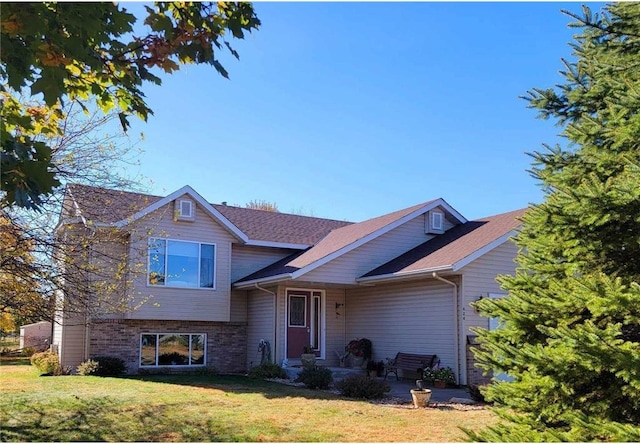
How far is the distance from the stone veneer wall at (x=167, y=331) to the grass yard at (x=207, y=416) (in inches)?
155

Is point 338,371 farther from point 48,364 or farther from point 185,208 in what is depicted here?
point 48,364

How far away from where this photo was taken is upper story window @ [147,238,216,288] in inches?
717

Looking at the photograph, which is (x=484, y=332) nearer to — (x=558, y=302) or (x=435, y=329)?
(x=558, y=302)

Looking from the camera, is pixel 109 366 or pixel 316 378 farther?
pixel 109 366

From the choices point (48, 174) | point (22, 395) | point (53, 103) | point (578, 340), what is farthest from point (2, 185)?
point (22, 395)

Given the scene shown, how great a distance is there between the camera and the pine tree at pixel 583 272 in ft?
16.8

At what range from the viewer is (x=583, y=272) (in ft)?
20.2

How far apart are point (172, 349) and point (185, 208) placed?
15.2 feet

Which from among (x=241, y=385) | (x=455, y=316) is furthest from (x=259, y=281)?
(x=455, y=316)

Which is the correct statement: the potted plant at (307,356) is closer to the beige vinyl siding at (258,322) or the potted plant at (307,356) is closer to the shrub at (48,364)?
the beige vinyl siding at (258,322)

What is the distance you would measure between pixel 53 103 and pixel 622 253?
5.43 meters

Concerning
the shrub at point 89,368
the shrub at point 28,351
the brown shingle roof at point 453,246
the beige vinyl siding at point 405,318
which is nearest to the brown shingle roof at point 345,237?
the brown shingle roof at point 453,246

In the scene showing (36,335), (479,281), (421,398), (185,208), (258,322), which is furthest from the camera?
(36,335)

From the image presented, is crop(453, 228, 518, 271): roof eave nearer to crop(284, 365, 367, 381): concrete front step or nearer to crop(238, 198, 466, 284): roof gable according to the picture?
crop(238, 198, 466, 284): roof gable
